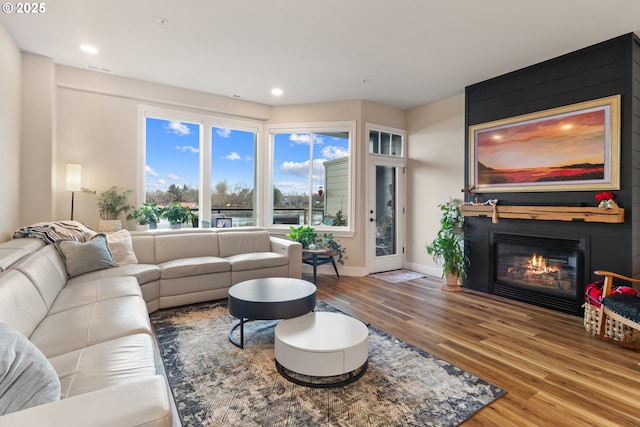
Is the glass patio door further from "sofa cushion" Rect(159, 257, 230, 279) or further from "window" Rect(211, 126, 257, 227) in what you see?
"sofa cushion" Rect(159, 257, 230, 279)

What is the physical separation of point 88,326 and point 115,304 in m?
0.37

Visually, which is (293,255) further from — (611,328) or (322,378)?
(611,328)

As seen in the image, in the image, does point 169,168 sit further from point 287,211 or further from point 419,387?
point 419,387

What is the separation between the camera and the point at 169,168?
15.8 feet

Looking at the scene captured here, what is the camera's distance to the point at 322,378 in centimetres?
216

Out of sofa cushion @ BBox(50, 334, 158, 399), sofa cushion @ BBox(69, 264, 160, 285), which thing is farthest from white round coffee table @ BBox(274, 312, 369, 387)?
A: sofa cushion @ BBox(69, 264, 160, 285)

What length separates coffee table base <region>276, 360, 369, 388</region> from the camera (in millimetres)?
2072

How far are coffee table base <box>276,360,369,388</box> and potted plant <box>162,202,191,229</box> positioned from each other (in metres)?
3.04

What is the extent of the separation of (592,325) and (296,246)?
3.26m

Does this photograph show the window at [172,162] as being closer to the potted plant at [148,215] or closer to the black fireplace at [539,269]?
the potted plant at [148,215]

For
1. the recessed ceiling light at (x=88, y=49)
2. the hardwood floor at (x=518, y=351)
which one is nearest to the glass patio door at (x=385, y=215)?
the hardwood floor at (x=518, y=351)

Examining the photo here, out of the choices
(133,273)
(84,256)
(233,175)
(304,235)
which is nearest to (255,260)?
(304,235)

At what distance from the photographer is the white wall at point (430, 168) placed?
4969mm

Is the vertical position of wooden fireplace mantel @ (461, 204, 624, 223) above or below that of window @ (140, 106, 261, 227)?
below
